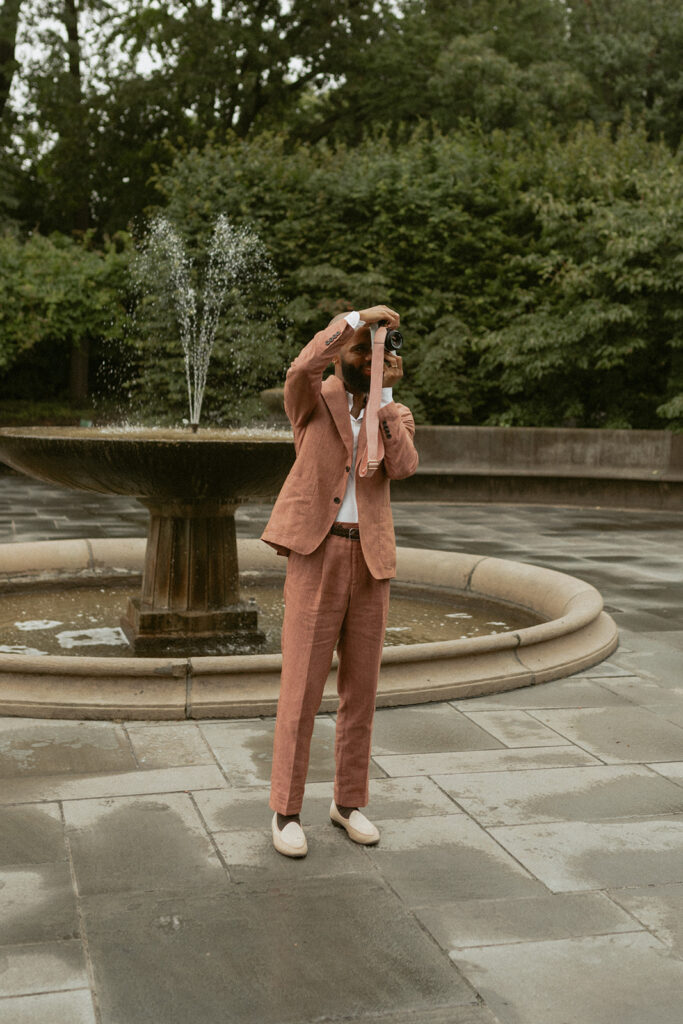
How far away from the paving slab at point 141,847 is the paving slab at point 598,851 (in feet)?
3.23

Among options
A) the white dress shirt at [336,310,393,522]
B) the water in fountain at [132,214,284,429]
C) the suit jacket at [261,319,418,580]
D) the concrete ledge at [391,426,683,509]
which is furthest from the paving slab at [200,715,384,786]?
the water in fountain at [132,214,284,429]

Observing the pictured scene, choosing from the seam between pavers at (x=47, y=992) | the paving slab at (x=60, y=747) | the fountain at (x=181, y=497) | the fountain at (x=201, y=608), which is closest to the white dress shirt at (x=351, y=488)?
the paving slab at (x=60, y=747)

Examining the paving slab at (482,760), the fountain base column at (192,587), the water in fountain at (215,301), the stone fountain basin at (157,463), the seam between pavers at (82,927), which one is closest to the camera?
the seam between pavers at (82,927)

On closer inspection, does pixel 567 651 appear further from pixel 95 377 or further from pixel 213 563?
pixel 95 377

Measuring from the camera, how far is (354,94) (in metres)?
27.9

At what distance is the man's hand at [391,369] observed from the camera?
3437 mm

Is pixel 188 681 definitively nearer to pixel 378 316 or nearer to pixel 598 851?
pixel 598 851

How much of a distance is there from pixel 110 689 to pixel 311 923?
2.20 m

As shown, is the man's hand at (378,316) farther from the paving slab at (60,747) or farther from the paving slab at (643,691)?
the paving slab at (643,691)

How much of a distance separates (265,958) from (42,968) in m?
0.55

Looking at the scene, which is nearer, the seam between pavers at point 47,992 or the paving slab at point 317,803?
the seam between pavers at point 47,992

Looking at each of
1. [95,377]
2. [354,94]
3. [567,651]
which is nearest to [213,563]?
[567,651]

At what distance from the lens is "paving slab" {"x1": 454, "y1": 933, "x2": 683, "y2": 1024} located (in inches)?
104

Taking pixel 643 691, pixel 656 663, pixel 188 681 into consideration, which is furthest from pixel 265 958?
pixel 656 663
